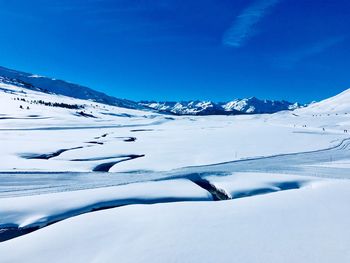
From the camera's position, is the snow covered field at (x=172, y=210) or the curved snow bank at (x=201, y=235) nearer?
the curved snow bank at (x=201, y=235)

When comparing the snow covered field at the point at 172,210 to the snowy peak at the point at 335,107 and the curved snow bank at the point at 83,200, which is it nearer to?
the curved snow bank at the point at 83,200

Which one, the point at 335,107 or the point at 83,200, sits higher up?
the point at 335,107

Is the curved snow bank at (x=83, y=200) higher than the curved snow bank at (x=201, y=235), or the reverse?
the curved snow bank at (x=83, y=200)

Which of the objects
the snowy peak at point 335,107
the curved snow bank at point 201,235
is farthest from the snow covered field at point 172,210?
the snowy peak at point 335,107

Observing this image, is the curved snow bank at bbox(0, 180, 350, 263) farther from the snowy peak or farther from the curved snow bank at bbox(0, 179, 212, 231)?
the snowy peak

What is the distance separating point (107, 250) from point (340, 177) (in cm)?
1168

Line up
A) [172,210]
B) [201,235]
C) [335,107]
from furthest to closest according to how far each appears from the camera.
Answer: [335,107] → [172,210] → [201,235]

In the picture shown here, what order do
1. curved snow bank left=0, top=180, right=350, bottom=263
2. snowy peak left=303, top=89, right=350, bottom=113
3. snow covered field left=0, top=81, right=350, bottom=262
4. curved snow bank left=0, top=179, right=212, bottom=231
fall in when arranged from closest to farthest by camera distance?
curved snow bank left=0, top=180, right=350, bottom=263 → snow covered field left=0, top=81, right=350, bottom=262 → curved snow bank left=0, top=179, right=212, bottom=231 → snowy peak left=303, top=89, right=350, bottom=113

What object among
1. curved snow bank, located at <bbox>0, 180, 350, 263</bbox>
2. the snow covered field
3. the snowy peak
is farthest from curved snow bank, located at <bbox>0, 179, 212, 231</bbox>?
the snowy peak

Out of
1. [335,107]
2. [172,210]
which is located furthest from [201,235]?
[335,107]

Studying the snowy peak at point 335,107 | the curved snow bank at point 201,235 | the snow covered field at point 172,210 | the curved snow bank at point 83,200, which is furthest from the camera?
the snowy peak at point 335,107

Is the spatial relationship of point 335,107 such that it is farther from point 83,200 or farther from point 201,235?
point 201,235

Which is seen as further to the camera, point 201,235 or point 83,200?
point 83,200

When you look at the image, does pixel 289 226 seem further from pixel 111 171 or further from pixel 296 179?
pixel 111 171
